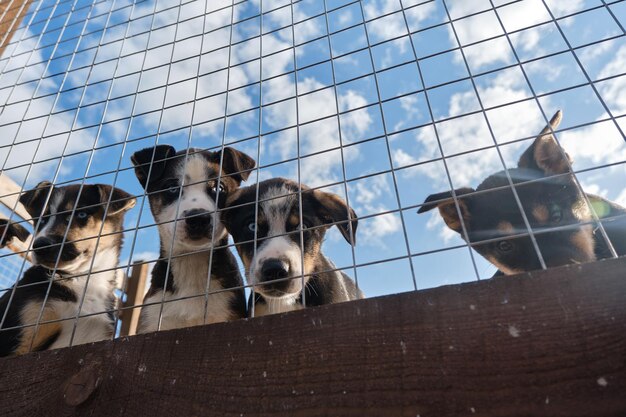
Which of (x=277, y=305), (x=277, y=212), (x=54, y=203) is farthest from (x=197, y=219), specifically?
(x=54, y=203)

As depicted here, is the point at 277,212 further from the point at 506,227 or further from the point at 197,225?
the point at 506,227

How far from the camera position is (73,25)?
3.27 metres

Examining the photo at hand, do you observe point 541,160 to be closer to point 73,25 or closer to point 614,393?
point 614,393

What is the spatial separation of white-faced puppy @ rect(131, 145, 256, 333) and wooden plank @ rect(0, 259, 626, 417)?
1.35m

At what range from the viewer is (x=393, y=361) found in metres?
1.11

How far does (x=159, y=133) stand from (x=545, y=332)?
1.94 metres

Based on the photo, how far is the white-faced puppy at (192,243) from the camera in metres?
3.09

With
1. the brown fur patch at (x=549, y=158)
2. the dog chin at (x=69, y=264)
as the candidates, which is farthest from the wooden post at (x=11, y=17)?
the brown fur patch at (x=549, y=158)

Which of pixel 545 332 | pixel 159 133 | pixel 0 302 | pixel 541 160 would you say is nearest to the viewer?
pixel 545 332

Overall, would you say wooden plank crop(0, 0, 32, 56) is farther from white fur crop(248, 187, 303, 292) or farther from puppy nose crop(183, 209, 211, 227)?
white fur crop(248, 187, 303, 292)

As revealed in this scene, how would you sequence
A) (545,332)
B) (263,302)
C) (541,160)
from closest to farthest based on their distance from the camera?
(545,332) → (263,302) → (541,160)

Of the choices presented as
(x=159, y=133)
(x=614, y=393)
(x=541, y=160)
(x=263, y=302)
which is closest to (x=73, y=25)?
(x=159, y=133)

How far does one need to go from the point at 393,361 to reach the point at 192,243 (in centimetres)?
225

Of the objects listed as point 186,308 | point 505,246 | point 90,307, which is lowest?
point 90,307
